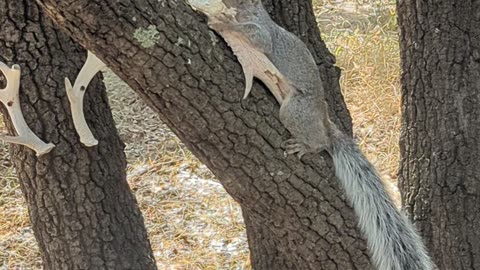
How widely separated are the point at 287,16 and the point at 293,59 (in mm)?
487

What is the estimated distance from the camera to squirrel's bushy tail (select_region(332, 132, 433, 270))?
219 cm

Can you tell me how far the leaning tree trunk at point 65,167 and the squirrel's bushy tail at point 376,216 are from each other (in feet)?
2.35

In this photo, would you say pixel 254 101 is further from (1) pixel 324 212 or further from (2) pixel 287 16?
(2) pixel 287 16

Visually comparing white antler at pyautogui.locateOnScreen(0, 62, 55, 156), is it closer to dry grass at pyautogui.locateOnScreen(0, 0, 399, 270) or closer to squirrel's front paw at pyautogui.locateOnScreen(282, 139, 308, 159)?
squirrel's front paw at pyautogui.locateOnScreen(282, 139, 308, 159)

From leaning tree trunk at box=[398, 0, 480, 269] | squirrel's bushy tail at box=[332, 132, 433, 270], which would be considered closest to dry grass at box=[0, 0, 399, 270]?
leaning tree trunk at box=[398, 0, 480, 269]

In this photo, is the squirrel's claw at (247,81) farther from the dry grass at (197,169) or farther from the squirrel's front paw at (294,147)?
the dry grass at (197,169)

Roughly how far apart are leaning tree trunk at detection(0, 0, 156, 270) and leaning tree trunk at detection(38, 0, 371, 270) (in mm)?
567

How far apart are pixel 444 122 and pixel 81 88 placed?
1.30 meters

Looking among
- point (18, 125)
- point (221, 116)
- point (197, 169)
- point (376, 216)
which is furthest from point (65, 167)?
point (197, 169)

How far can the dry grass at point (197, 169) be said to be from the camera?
13.3 ft

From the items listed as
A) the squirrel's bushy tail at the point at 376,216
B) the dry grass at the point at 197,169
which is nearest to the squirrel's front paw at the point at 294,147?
the squirrel's bushy tail at the point at 376,216

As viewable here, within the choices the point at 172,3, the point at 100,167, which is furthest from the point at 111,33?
Answer: the point at 100,167

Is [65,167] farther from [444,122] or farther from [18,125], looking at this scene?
[444,122]

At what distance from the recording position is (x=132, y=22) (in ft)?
5.63
